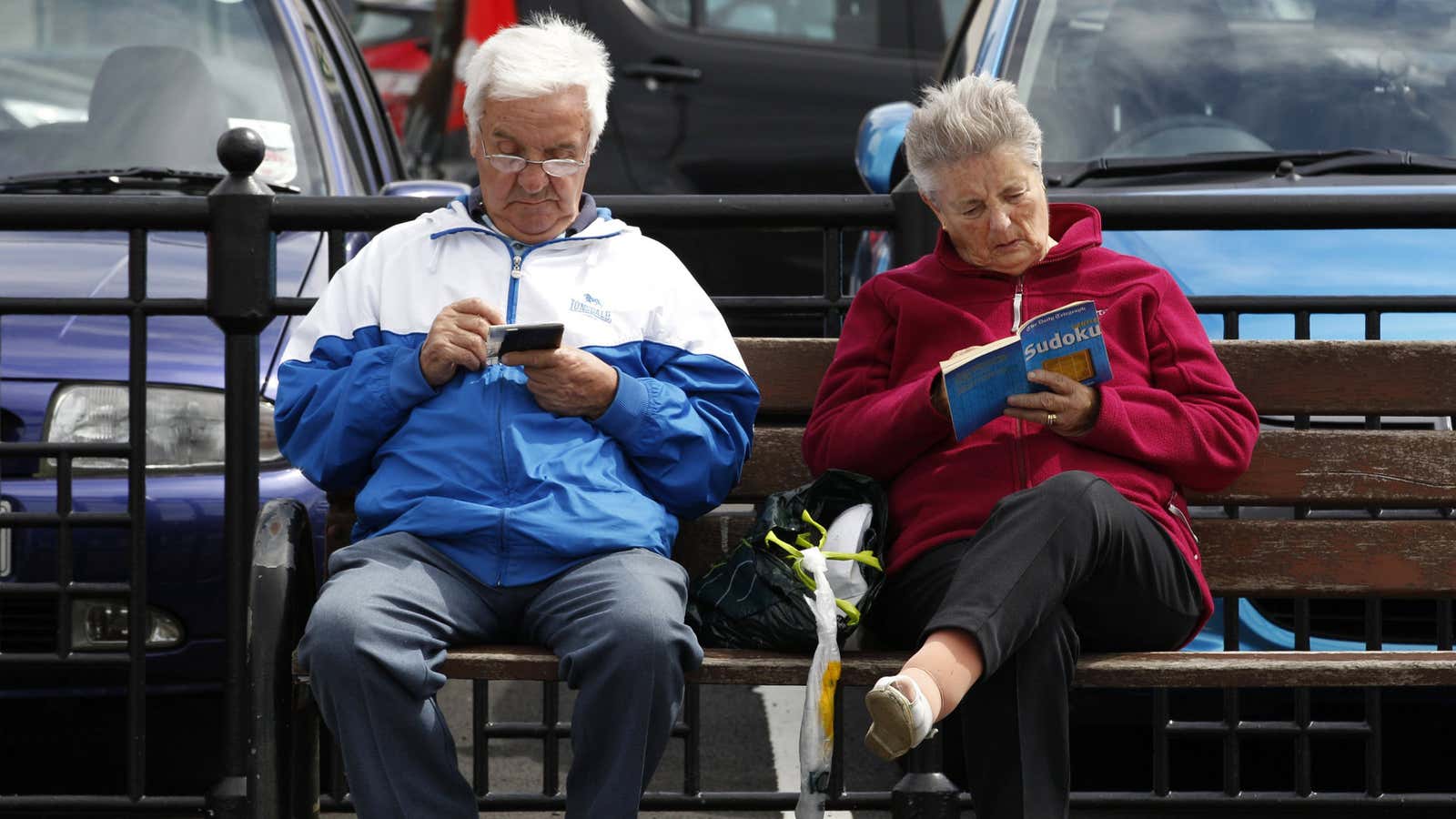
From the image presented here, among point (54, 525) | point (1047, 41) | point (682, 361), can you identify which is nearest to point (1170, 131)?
point (1047, 41)

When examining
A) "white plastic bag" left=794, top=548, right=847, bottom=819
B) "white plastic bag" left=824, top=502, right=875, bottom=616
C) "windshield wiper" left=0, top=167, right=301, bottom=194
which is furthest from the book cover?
"windshield wiper" left=0, top=167, right=301, bottom=194

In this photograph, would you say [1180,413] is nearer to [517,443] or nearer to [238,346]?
[517,443]

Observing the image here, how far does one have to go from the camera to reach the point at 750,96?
8.41 m

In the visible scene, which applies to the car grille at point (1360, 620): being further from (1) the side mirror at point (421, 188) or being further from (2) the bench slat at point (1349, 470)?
(1) the side mirror at point (421, 188)

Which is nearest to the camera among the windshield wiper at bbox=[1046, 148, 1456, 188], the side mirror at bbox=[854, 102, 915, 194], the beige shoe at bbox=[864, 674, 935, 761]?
the beige shoe at bbox=[864, 674, 935, 761]

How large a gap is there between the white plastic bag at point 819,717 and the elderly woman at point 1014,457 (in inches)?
5.9

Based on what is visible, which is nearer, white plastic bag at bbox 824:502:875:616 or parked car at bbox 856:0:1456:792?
white plastic bag at bbox 824:502:875:616

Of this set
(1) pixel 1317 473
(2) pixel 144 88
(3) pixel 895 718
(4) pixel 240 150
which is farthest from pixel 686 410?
(2) pixel 144 88

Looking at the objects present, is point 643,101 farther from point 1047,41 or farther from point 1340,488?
point 1340,488

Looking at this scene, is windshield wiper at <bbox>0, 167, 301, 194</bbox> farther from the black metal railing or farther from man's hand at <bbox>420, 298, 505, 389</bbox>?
man's hand at <bbox>420, 298, 505, 389</bbox>

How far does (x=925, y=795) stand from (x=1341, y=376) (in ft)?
3.88

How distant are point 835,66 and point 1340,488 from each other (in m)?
4.79

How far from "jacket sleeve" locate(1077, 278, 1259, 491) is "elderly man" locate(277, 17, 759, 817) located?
0.69 metres

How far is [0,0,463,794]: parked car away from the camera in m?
4.25
